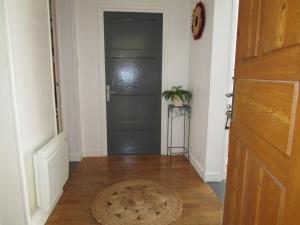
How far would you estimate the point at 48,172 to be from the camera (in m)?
1.80

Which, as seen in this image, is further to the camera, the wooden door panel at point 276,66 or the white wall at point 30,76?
the white wall at point 30,76

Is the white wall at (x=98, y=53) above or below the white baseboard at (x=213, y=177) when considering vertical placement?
above

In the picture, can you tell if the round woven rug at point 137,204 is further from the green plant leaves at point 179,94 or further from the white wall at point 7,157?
the green plant leaves at point 179,94

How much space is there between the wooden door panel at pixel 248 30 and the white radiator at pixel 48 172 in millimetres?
1620

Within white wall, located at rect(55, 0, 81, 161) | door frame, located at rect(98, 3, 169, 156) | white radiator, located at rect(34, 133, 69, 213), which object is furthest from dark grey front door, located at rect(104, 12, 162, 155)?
white radiator, located at rect(34, 133, 69, 213)

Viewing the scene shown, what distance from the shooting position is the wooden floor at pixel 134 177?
1.98m

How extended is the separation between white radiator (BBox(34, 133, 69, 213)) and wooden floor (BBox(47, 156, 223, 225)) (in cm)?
23

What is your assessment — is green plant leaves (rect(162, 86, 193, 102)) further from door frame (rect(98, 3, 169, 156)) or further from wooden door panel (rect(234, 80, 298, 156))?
wooden door panel (rect(234, 80, 298, 156))

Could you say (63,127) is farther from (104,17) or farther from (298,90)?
(298,90)

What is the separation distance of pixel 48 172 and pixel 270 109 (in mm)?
1664

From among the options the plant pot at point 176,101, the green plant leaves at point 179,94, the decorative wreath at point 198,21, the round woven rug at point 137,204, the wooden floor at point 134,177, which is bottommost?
the wooden floor at point 134,177

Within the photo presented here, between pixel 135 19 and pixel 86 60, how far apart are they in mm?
914

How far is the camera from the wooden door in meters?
0.82

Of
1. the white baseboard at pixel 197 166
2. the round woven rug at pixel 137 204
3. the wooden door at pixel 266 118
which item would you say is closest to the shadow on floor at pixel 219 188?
the white baseboard at pixel 197 166
